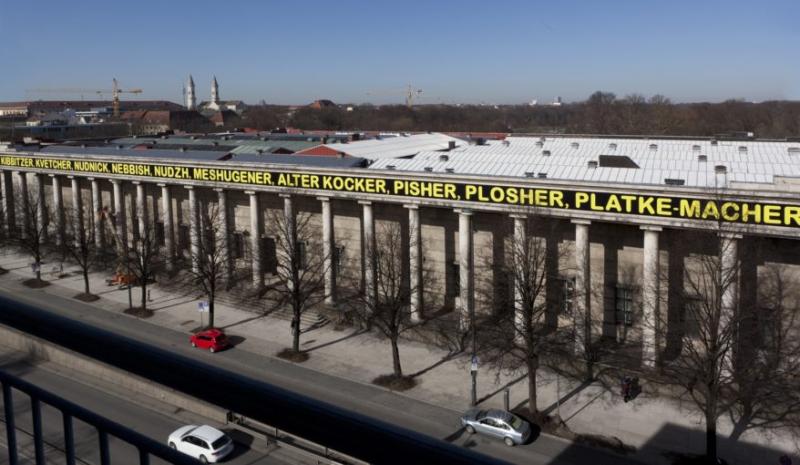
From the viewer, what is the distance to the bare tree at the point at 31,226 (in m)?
47.1

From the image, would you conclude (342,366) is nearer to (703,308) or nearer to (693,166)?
(703,308)

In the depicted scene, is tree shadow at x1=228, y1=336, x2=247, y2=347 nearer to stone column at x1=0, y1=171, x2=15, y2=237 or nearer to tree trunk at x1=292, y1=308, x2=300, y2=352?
tree trunk at x1=292, y1=308, x2=300, y2=352

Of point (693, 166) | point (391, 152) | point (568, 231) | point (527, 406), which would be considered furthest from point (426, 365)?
point (391, 152)

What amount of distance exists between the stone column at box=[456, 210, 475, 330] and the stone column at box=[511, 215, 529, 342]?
7.79 feet

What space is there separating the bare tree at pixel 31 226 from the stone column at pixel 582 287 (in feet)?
111

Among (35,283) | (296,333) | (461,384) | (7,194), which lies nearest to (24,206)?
(35,283)

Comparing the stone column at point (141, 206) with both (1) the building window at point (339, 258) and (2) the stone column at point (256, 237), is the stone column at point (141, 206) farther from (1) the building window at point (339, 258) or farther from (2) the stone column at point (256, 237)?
(1) the building window at point (339, 258)

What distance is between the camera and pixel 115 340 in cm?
351

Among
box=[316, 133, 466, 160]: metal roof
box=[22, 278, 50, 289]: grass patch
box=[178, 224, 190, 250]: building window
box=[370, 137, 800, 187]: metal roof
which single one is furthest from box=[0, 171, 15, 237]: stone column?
box=[370, 137, 800, 187]: metal roof

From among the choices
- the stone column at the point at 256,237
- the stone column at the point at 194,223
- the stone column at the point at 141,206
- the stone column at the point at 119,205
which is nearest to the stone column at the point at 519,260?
the stone column at the point at 256,237

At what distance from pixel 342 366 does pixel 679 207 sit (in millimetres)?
14783

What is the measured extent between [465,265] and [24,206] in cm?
3622

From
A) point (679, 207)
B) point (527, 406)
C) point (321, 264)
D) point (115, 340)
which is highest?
point (115, 340)

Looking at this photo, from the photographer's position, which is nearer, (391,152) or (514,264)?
(514,264)
